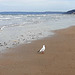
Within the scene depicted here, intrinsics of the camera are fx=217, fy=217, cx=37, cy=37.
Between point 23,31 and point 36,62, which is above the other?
point 36,62

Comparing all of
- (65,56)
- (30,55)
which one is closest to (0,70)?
(30,55)

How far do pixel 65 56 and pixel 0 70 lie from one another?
3.12 meters

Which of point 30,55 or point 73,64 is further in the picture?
point 30,55

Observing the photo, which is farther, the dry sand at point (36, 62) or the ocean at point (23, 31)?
the ocean at point (23, 31)

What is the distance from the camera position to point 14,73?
22.6ft

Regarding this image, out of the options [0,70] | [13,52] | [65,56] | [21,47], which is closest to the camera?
[0,70]

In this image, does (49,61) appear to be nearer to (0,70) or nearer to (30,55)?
(30,55)

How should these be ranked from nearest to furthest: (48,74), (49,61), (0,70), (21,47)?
(48,74) < (0,70) < (49,61) < (21,47)

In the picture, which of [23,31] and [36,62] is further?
[23,31]

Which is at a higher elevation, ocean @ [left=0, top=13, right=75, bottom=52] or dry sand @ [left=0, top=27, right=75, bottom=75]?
dry sand @ [left=0, top=27, right=75, bottom=75]

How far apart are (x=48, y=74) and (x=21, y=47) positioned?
499cm

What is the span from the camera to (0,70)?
23.9 ft

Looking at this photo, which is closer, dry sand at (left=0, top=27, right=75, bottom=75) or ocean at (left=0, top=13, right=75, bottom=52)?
dry sand at (left=0, top=27, right=75, bottom=75)

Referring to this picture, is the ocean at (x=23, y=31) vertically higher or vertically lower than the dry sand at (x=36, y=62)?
lower
